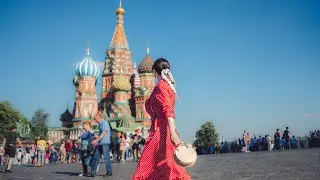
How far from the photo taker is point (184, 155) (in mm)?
4312

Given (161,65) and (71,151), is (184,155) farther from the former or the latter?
(71,151)

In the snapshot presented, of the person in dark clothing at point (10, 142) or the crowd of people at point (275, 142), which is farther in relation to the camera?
the crowd of people at point (275, 142)

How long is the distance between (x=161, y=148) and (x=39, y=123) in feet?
258

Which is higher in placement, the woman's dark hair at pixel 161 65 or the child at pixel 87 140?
the woman's dark hair at pixel 161 65

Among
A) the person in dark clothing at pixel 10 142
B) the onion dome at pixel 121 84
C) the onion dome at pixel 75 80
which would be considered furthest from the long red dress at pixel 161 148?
the onion dome at pixel 75 80

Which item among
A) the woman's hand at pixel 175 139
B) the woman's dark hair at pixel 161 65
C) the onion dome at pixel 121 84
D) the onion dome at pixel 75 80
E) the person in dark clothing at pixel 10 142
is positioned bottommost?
the woman's hand at pixel 175 139

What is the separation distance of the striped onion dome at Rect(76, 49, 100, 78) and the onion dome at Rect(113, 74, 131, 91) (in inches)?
179

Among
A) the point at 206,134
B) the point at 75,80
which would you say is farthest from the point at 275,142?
the point at 75,80

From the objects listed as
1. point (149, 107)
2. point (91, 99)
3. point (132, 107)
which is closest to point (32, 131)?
point (91, 99)

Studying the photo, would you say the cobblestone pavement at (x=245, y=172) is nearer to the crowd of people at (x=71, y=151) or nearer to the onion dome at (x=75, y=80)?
the crowd of people at (x=71, y=151)

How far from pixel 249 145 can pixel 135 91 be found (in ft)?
142

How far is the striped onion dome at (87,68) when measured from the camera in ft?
245

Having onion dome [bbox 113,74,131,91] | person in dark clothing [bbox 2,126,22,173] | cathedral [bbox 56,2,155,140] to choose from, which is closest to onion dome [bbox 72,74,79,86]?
cathedral [bbox 56,2,155,140]

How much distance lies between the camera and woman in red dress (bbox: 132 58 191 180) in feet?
15.0
